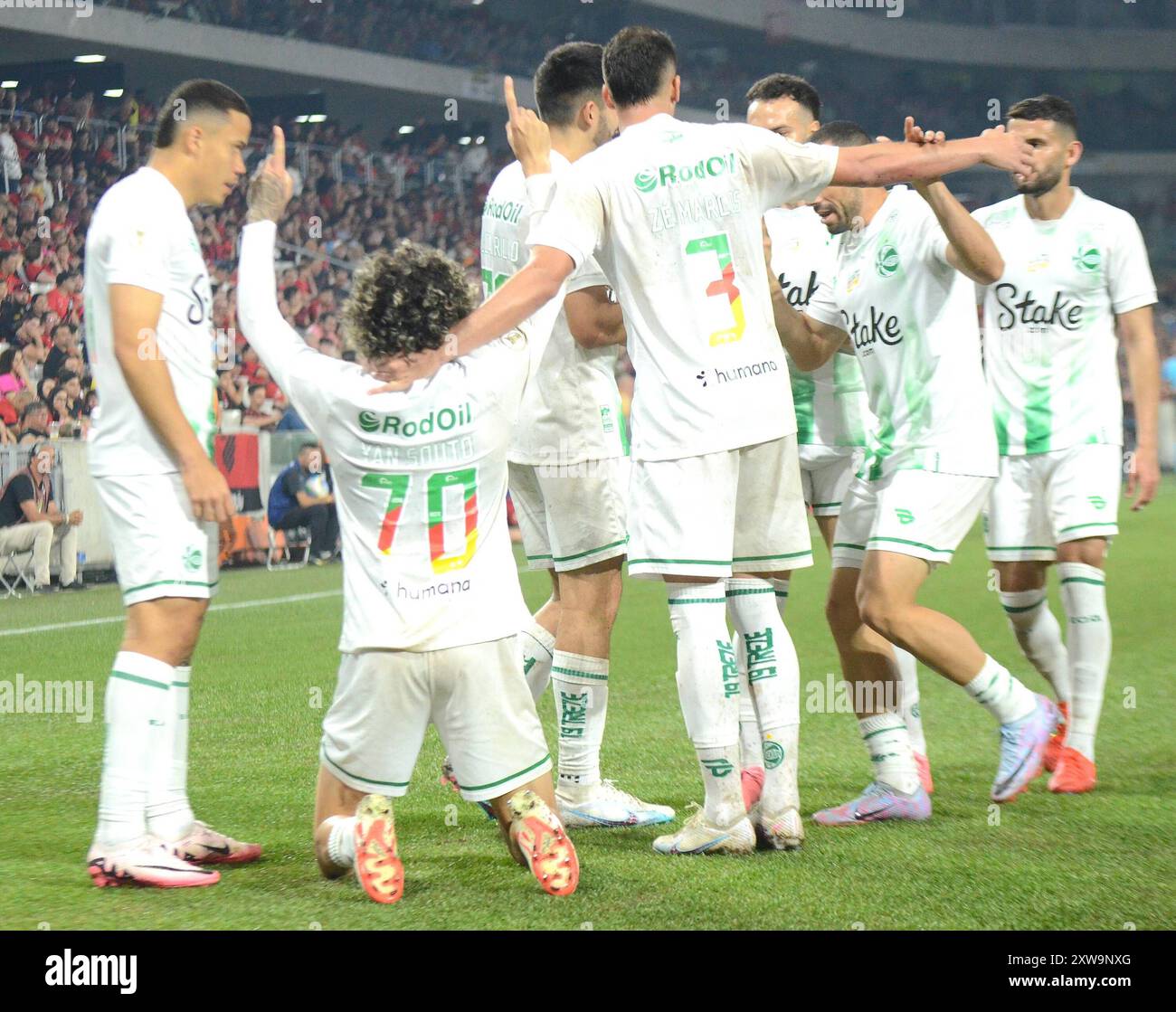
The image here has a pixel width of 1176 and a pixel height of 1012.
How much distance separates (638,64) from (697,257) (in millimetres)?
574

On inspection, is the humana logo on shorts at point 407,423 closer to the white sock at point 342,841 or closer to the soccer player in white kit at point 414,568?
the soccer player in white kit at point 414,568

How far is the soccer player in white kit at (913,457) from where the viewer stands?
4.35 metres

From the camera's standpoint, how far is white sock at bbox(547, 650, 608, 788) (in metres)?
4.45

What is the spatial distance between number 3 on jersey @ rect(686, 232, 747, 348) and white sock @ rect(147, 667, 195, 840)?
1688 millimetres

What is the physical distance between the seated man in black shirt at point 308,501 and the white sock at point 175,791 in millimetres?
9302

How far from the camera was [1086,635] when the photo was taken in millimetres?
5125

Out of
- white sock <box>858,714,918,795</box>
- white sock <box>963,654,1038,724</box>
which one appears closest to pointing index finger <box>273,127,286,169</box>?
white sock <box>858,714,918,795</box>

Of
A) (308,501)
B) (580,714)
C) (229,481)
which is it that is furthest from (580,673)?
(308,501)

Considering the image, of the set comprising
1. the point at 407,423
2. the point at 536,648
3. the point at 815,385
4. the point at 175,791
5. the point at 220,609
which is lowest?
the point at 220,609

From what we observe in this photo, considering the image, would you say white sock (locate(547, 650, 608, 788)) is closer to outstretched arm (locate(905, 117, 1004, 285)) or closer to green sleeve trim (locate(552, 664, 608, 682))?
green sleeve trim (locate(552, 664, 608, 682))

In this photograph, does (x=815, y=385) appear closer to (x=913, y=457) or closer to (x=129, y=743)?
(x=913, y=457)

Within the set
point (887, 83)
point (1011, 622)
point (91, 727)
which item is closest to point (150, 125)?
point (91, 727)

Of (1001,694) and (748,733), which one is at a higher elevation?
(1001,694)

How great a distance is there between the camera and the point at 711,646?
12.7ft
